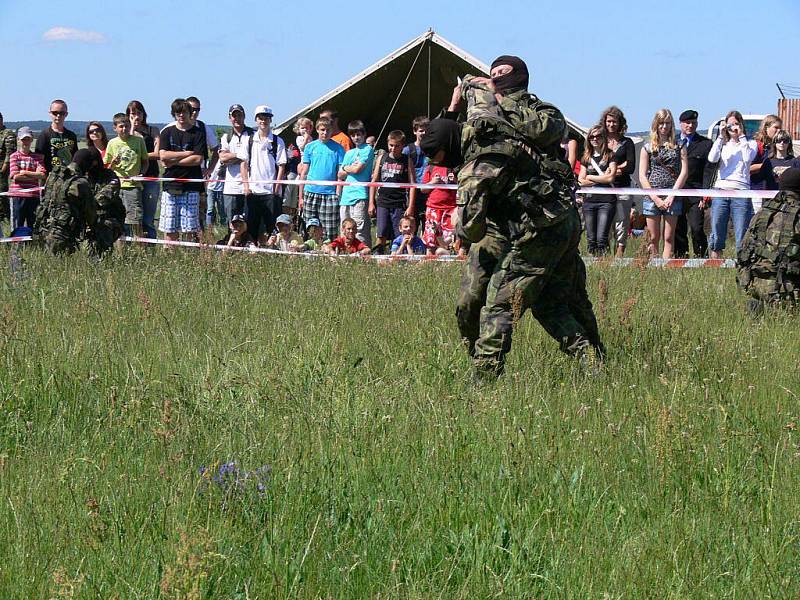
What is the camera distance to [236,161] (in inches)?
575

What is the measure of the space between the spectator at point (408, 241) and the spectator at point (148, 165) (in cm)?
345

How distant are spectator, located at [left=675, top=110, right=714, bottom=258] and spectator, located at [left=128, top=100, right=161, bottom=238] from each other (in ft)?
22.6

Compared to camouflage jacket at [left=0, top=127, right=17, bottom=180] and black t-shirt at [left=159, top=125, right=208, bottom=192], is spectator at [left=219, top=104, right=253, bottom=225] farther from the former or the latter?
camouflage jacket at [left=0, top=127, right=17, bottom=180]

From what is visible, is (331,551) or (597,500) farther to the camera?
(597,500)

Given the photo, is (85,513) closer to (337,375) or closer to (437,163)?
(337,375)

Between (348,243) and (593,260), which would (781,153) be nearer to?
(593,260)

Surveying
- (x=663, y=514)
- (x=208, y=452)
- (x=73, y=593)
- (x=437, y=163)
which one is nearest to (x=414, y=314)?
(x=437, y=163)

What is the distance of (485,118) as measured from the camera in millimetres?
5887

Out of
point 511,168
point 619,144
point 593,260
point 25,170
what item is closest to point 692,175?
point 619,144

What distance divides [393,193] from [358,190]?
452mm

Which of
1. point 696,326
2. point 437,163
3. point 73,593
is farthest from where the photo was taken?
point 696,326

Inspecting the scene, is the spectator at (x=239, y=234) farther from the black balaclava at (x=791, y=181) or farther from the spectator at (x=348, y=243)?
the black balaclava at (x=791, y=181)

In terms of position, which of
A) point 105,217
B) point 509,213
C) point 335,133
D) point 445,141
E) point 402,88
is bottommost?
point 105,217

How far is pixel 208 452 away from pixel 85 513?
0.92m
